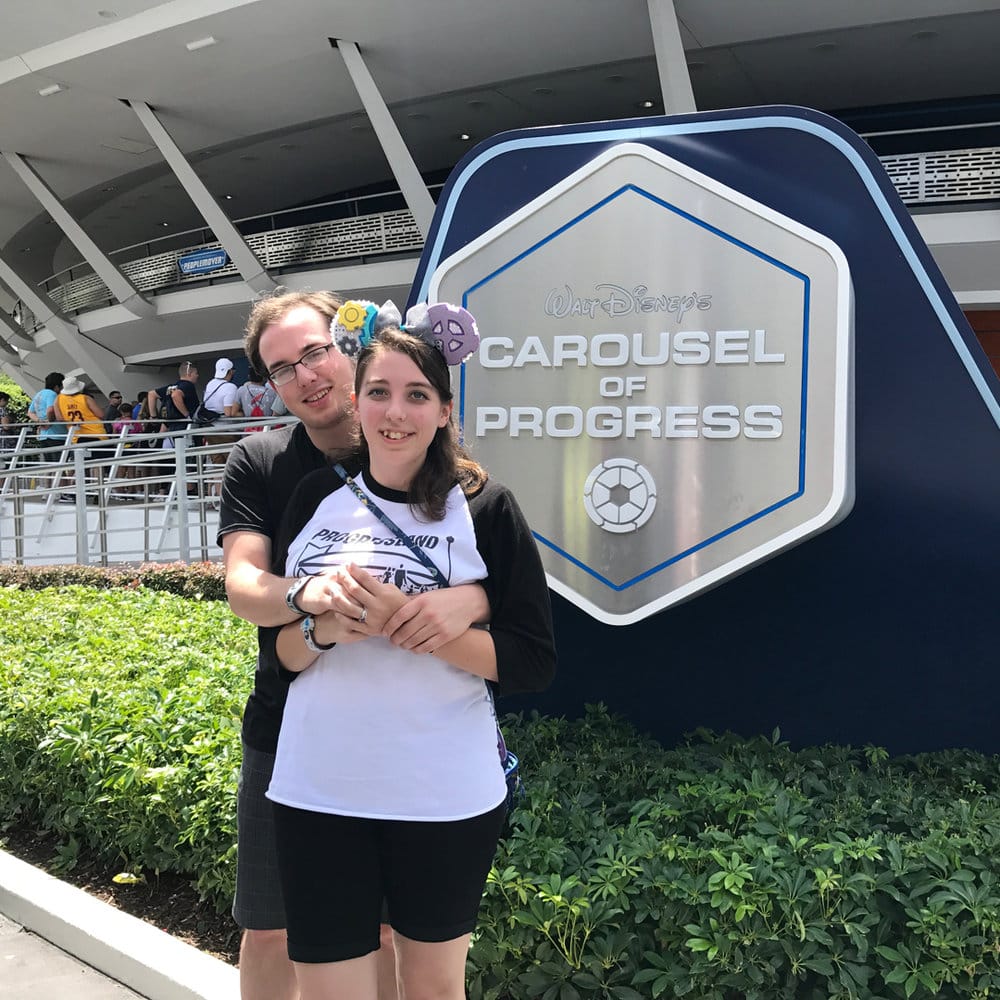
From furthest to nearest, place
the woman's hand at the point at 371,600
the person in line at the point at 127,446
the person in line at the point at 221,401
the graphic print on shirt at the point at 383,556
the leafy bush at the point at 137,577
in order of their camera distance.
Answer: the person in line at the point at 127,446, the person in line at the point at 221,401, the leafy bush at the point at 137,577, the graphic print on shirt at the point at 383,556, the woman's hand at the point at 371,600

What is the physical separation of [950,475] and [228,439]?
33.8ft

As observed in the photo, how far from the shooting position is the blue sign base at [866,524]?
3477mm

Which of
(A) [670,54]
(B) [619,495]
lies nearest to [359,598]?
(B) [619,495]

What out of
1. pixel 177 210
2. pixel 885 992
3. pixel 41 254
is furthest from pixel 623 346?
pixel 41 254

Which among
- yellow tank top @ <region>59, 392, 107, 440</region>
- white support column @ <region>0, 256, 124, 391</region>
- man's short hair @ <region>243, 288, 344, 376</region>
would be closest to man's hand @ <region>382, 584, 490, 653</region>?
man's short hair @ <region>243, 288, 344, 376</region>

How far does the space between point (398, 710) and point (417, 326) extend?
0.70 metres

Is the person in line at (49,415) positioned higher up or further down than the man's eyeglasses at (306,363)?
higher up

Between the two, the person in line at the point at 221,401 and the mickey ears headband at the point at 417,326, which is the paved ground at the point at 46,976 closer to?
the mickey ears headband at the point at 417,326

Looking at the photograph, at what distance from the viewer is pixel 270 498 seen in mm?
2174

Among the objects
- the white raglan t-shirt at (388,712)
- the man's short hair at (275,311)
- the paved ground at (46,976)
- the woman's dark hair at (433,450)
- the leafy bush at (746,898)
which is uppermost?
the man's short hair at (275,311)

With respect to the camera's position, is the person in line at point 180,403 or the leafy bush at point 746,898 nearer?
the leafy bush at point 746,898

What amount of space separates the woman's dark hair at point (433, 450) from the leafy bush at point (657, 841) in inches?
45.0

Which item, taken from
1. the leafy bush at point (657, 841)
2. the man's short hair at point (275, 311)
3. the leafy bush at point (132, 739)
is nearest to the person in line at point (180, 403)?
the leafy bush at point (132, 739)

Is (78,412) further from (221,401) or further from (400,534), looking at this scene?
(400,534)
